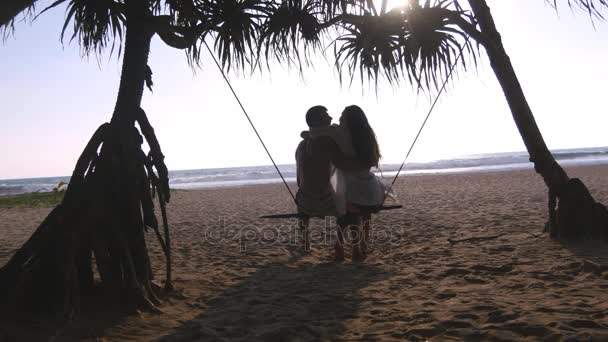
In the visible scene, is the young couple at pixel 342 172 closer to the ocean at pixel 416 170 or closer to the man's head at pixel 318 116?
the man's head at pixel 318 116

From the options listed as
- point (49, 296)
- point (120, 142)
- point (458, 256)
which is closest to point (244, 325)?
point (49, 296)

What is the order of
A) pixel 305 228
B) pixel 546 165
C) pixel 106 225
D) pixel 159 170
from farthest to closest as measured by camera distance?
pixel 305 228 < pixel 546 165 < pixel 159 170 < pixel 106 225

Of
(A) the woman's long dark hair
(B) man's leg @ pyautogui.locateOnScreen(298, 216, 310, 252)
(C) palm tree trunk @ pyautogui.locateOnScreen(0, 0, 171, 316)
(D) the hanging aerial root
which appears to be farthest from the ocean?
(C) palm tree trunk @ pyautogui.locateOnScreen(0, 0, 171, 316)

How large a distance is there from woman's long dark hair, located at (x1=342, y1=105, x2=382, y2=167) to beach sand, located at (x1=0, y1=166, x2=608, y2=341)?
103cm

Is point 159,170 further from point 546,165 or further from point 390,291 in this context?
point 546,165

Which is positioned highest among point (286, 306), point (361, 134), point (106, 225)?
point (361, 134)

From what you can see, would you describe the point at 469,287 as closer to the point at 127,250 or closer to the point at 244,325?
the point at 244,325

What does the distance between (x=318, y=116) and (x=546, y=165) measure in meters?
2.22

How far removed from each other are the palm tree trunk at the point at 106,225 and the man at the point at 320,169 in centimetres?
165

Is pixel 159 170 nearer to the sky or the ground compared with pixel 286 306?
nearer to the sky

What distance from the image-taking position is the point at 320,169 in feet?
15.2

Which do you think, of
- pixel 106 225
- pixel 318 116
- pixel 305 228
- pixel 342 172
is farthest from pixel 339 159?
pixel 106 225

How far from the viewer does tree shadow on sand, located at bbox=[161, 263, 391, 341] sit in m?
2.58

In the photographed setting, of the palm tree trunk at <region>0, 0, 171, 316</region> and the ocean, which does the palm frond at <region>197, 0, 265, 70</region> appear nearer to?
the palm tree trunk at <region>0, 0, 171, 316</region>
